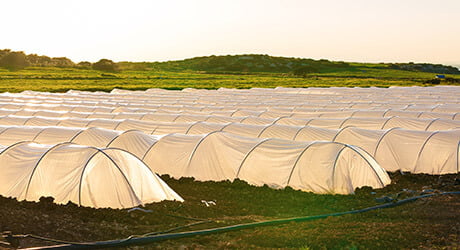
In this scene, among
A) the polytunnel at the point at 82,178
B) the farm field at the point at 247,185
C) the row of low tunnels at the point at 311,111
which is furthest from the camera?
the row of low tunnels at the point at 311,111

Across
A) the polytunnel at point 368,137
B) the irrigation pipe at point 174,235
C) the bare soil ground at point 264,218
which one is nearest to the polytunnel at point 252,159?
the polytunnel at point 368,137

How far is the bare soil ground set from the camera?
45.1 feet

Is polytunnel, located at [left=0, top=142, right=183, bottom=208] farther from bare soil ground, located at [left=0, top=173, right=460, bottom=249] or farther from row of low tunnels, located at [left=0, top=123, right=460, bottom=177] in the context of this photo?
row of low tunnels, located at [left=0, top=123, right=460, bottom=177]

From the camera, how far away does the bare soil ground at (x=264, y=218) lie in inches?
542

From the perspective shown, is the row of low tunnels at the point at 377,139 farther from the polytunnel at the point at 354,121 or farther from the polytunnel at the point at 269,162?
the polytunnel at the point at 354,121

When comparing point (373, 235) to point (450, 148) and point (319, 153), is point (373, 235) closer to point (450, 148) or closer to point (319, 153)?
point (319, 153)

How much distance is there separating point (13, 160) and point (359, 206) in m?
13.1

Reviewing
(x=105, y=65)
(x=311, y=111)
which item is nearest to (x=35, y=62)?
(x=105, y=65)

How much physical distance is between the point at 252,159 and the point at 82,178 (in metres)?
8.42

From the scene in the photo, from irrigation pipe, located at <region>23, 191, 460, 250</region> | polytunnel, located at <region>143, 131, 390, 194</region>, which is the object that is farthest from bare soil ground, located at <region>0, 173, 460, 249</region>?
polytunnel, located at <region>143, 131, 390, 194</region>

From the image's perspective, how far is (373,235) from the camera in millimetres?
13992

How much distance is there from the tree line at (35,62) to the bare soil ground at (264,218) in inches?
5259

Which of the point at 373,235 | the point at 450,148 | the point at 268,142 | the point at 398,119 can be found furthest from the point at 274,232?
the point at 398,119

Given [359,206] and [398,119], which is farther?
[398,119]
